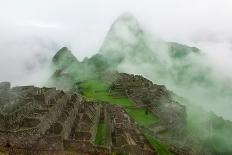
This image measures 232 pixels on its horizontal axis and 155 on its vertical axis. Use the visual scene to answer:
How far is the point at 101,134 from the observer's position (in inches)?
2251

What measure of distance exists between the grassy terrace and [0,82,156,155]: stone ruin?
77 centimetres

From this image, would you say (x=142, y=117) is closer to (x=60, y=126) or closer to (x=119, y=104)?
(x=119, y=104)

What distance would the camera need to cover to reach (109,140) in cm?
5431

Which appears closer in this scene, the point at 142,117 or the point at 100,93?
the point at 142,117

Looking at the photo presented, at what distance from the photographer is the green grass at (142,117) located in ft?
227

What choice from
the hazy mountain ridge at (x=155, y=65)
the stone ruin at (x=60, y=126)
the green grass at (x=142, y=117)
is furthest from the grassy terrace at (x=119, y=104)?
the hazy mountain ridge at (x=155, y=65)

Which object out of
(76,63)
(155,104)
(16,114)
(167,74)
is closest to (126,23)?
(167,74)

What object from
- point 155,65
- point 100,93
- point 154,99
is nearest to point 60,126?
point 154,99

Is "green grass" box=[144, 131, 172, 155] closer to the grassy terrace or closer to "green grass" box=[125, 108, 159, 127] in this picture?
the grassy terrace

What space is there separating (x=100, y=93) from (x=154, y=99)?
50.4 feet

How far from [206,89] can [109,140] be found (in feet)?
315

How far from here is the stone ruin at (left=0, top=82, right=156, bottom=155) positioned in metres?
44.1

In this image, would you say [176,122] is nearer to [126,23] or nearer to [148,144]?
[148,144]

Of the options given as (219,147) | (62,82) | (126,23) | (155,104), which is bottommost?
(219,147)
